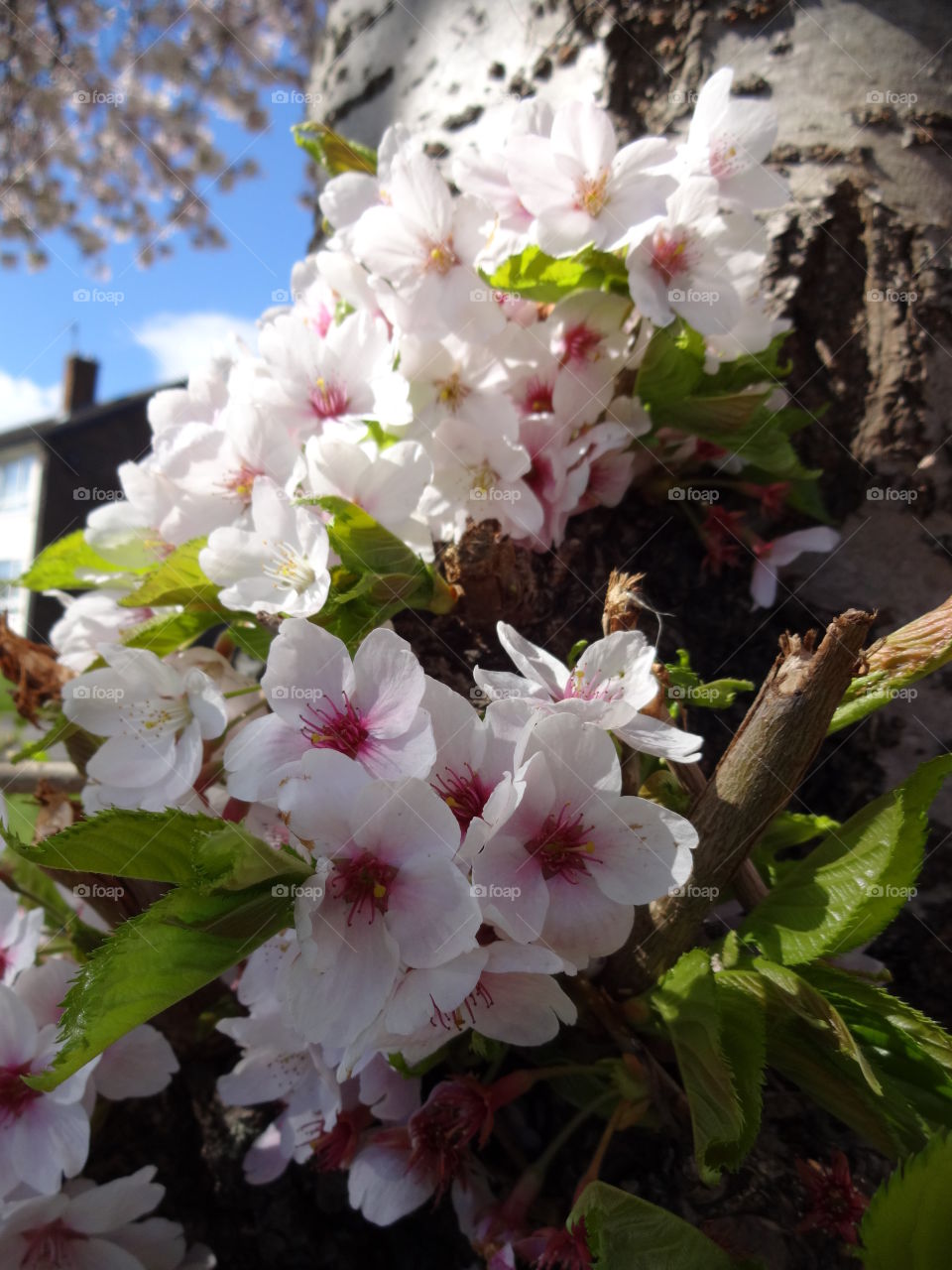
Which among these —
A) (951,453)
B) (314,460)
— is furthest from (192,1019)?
(951,453)

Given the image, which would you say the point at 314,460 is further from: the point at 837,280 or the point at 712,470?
the point at 837,280

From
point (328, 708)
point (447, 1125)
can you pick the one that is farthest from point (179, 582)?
point (447, 1125)

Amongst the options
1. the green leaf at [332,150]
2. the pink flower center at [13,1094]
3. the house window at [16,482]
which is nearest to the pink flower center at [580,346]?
the green leaf at [332,150]

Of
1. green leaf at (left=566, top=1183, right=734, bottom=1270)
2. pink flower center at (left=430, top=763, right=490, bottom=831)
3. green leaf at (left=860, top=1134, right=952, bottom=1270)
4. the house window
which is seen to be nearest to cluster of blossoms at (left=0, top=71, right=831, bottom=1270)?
pink flower center at (left=430, top=763, right=490, bottom=831)

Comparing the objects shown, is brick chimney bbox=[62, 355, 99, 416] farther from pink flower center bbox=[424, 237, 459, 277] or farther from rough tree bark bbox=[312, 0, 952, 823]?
pink flower center bbox=[424, 237, 459, 277]

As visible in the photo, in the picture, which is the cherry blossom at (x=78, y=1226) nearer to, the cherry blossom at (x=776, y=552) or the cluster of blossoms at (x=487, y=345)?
the cluster of blossoms at (x=487, y=345)
